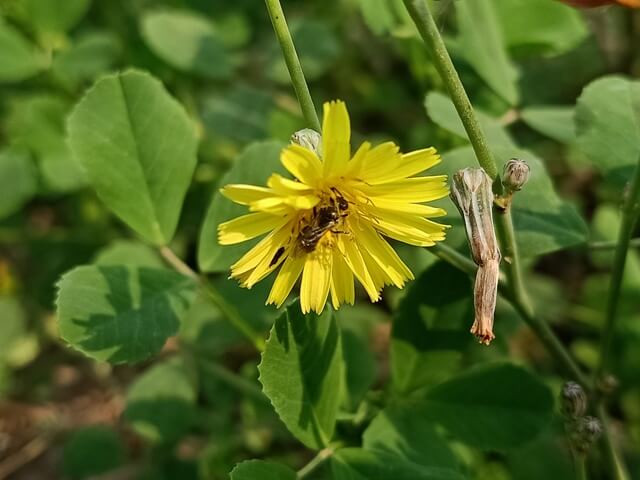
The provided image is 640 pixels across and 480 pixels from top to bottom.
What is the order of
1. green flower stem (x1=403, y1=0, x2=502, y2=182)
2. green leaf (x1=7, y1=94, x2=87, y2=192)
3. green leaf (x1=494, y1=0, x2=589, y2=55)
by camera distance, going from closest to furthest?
green flower stem (x1=403, y1=0, x2=502, y2=182) < green leaf (x1=494, y1=0, x2=589, y2=55) < green leaf (x1=7, y1=94, x2=87, y2=192)

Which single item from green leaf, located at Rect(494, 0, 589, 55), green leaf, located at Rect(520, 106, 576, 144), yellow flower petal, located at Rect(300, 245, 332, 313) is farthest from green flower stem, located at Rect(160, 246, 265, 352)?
green leaf, located at Rect(494, 0, 589, 55)

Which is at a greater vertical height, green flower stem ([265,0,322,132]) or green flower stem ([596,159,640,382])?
green flower stem ([265,0,322,132])

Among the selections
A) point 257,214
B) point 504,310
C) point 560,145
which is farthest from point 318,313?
point 560,145

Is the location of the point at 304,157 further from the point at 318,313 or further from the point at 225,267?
the point at 225,267

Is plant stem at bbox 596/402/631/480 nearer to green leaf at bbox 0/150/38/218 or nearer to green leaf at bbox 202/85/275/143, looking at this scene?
green leaf at bbox 202/85/275/143

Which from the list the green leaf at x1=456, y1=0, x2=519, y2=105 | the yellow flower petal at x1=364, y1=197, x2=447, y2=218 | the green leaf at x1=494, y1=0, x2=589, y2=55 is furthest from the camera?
the green leaf at x1=494, y1=0, x2=589, y2=55

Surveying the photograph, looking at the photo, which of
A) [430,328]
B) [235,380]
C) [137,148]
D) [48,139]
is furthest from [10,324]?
[430,328]

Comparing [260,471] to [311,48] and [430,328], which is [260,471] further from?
[311,48]
